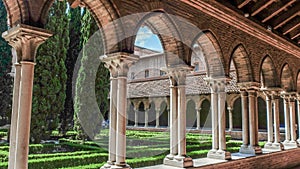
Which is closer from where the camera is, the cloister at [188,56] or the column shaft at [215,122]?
the cloister at [188,56]

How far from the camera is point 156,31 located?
5941mm

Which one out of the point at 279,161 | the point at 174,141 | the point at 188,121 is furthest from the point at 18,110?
the point at 188,121

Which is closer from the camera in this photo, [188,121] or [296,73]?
[296,73]

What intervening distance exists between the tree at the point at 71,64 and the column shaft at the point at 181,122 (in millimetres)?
11005

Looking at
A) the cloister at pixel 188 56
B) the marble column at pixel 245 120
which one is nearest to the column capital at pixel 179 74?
the cloister at pixel 188 56

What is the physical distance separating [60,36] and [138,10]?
9.02 metres

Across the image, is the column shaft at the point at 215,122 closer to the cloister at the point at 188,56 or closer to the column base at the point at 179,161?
the cloister at the point at 188,56

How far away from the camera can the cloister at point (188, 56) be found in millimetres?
3674

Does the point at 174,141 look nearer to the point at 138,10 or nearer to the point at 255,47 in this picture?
the point at 138,10

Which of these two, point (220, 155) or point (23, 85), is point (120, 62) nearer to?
point (23, 85)

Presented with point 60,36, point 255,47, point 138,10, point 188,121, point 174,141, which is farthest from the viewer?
point 188,121

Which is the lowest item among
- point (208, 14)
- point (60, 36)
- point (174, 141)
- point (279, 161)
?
point (279, 161)

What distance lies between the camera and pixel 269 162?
7.95 meters

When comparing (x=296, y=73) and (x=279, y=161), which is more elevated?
(x=296, y=73)
